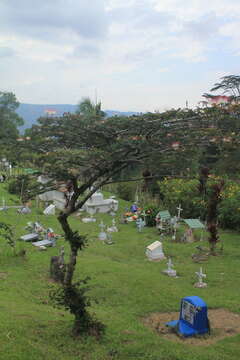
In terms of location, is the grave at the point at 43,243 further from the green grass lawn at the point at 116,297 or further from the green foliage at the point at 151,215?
the green foliage at the point at 151,215

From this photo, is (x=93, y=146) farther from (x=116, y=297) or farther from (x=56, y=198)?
(x=56, y=198)

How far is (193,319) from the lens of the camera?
5934mm

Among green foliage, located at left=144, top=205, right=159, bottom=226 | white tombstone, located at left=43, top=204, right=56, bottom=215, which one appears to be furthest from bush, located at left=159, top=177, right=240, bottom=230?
white tombstone, located at left=43, top=204, right=56, bottom=215

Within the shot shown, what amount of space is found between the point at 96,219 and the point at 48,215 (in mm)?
2205

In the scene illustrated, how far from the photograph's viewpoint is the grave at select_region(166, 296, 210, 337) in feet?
19.4

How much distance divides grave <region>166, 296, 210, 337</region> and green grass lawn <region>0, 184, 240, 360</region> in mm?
366

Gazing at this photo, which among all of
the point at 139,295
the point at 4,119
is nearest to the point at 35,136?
the point at 139,295

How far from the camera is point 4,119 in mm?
41875

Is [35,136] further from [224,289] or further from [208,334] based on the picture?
[224,289]

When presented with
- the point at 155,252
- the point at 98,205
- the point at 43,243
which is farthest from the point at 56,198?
the point at 155,252

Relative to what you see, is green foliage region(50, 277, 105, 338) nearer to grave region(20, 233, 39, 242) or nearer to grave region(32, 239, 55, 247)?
grave region(32, 239, 55, 247)

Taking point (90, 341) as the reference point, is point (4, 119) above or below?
above

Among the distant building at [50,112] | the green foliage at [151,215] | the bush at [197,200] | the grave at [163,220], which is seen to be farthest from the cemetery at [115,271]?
the green foliage at [151,215]

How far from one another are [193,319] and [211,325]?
0.77 metres
